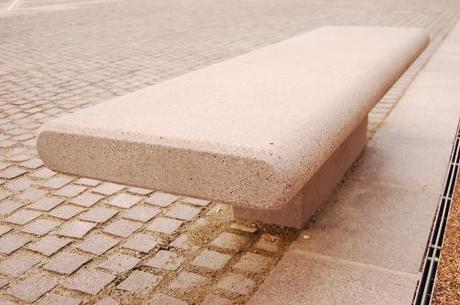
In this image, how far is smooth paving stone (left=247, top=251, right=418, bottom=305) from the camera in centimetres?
204

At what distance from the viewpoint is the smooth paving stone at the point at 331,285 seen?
2035mm

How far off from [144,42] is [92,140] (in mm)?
7757

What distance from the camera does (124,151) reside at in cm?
169

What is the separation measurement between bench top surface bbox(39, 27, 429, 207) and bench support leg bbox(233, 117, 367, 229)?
51 cm

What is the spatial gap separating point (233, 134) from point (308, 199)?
1.06 meters

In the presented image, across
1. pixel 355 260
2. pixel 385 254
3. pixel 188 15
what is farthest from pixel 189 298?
pixel 188 15

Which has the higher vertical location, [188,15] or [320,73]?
[320,73]

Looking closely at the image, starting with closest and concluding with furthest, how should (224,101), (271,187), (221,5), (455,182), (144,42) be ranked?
→ (271,187), (224,101), (455,182), (144,42), (221,5)

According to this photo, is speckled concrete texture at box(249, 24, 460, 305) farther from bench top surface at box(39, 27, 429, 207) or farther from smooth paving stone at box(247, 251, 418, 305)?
bench top surface at box(39, 27, 429, 207)

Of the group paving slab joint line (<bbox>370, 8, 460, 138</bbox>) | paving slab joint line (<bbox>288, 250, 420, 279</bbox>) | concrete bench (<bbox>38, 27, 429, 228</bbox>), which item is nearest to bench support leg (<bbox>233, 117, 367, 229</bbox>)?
concrete bench (<bbox>38, 27, 429, 228</bbox>)

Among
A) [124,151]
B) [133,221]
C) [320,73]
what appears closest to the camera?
[124,151]

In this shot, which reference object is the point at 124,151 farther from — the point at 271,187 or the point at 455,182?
the point at 455,182

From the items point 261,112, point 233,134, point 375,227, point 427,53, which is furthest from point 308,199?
point 427,53

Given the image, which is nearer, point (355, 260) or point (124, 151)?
point (124, 151)
